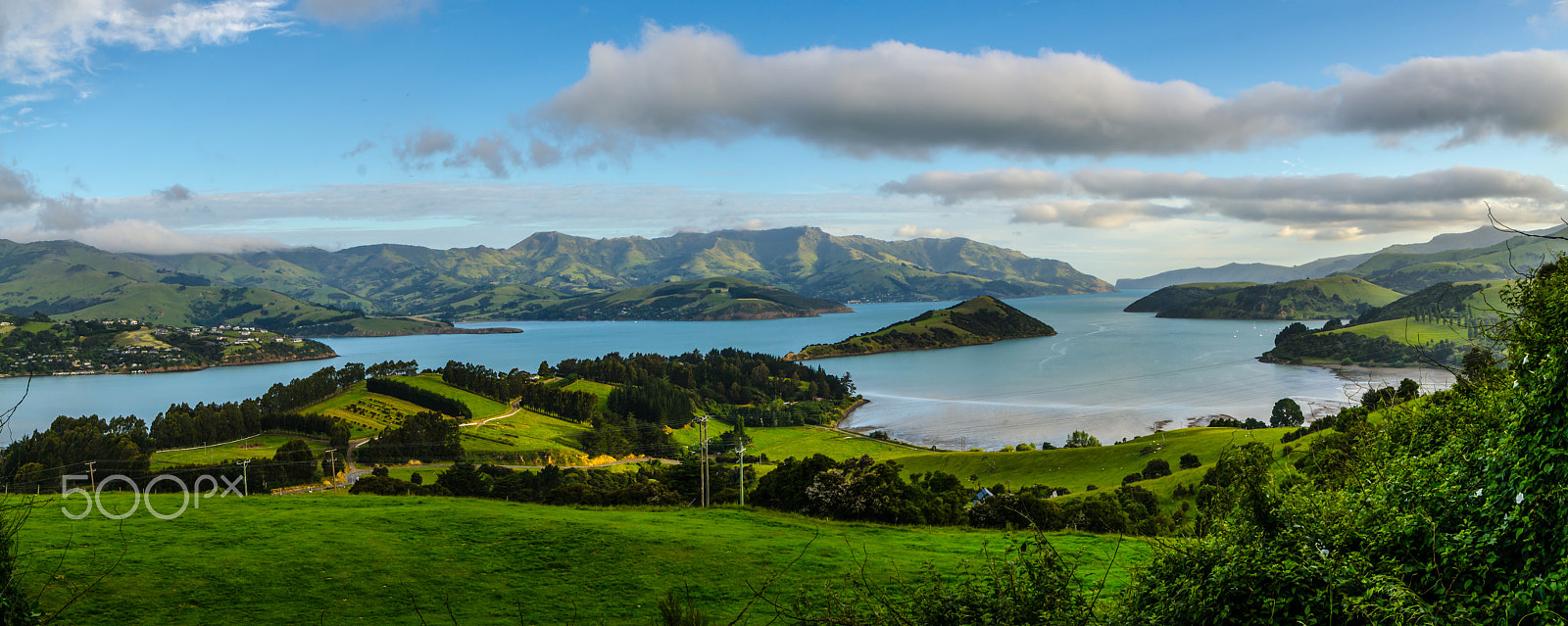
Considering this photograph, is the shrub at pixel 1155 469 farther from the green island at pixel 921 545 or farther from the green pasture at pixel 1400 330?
the green pasture at pixel 1400 330

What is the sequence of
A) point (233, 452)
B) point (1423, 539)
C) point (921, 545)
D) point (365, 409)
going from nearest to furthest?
point (1423, 539) < point (921, 545) < point (233, 452) < point (365, 409)

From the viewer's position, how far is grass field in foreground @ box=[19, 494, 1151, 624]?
13.8 m

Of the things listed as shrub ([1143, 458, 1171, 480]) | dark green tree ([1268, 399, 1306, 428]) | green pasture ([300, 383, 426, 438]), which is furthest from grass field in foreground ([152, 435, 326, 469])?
dark green tree ([1268, 399, 1306, 428])

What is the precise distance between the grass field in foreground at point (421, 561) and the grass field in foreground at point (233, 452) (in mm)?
60884

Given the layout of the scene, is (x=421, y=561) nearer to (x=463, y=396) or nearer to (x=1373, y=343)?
(x=463, y=396)

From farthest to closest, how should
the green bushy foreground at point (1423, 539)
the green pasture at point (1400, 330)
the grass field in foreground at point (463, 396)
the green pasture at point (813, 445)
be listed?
1. the green pasture at point (1400, 330)
2. the grass field in foreground at point (463, 396)
3. the green pasture at point (813, 445)
4. the green bushy foreground at point (1423, 539)

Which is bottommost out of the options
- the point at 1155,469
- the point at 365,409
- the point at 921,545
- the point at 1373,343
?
the point at 365,409

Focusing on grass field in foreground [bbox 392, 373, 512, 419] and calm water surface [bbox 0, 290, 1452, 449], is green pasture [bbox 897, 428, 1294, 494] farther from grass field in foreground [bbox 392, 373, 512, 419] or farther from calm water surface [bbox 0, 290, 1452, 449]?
grass field in foreground [bbox 392, 373, 512, 419]

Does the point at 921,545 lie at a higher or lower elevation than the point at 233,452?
higher

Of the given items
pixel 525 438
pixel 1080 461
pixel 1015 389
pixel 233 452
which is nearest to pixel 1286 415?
pixel 1080 461

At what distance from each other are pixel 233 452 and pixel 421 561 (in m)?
83.6

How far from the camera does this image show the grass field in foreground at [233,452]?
72375mm

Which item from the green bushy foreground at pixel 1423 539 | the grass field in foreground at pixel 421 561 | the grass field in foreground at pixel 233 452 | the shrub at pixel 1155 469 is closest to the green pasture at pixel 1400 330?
the shrub at pixel 1155 469

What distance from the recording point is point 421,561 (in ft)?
55.4
